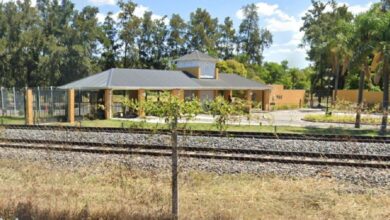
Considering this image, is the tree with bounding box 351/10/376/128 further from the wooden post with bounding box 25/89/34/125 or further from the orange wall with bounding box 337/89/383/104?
the orange wall with bounding box 337/89/383/104

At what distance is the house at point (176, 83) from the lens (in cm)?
3061

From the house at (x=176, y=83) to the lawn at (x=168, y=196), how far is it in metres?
15.7

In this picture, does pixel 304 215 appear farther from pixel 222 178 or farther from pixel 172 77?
pixel 172 77

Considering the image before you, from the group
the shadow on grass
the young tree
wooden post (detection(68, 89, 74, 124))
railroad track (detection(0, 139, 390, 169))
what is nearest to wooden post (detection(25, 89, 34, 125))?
wooden post (detection(68, 89, 74, 124))

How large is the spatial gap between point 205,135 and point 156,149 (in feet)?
8.67

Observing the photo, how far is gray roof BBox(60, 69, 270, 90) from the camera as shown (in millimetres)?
31277

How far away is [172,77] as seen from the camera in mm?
39531

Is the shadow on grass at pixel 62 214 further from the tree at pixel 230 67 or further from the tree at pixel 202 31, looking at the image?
the tree at pixel 202 31

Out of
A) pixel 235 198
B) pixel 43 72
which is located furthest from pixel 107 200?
pixel 43 72

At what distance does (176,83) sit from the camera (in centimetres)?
3791

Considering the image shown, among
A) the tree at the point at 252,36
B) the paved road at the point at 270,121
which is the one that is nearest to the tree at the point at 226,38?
the tree at the point at 252,36

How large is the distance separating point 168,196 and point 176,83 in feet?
102

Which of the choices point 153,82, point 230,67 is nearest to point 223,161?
point 153,82

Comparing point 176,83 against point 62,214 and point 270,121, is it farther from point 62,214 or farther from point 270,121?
point 62,214
